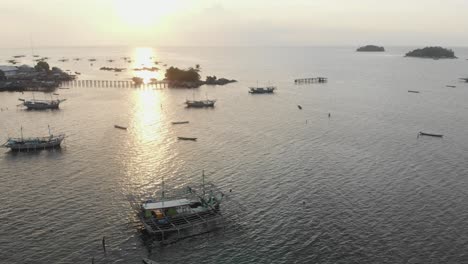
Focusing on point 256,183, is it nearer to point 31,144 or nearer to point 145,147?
point 145,147

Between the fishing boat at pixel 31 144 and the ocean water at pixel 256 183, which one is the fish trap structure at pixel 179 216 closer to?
the ocean water at pixel 256 183

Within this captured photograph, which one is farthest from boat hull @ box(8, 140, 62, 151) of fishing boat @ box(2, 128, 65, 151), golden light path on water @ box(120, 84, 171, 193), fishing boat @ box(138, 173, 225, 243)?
fishing boat @ box(138, 173, 225, 243)

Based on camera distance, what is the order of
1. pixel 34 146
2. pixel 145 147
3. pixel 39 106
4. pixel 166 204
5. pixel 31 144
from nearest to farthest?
pixel 166 204
pixel 31 144
pixel 34 146
pixel 145 147
pixel 39 106

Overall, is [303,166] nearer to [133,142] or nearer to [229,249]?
[229,249]

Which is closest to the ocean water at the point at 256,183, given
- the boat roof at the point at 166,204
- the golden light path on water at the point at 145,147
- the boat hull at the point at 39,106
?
the golden light path on water at the point at 145,147

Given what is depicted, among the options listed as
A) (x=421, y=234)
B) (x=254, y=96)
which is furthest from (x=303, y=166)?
(x=254, y=96)

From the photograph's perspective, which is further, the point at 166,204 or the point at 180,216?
the point at 166,204

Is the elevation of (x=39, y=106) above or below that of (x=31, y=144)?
above

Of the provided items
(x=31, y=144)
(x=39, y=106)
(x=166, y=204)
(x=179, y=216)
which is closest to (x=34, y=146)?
(x=31, y=144)
